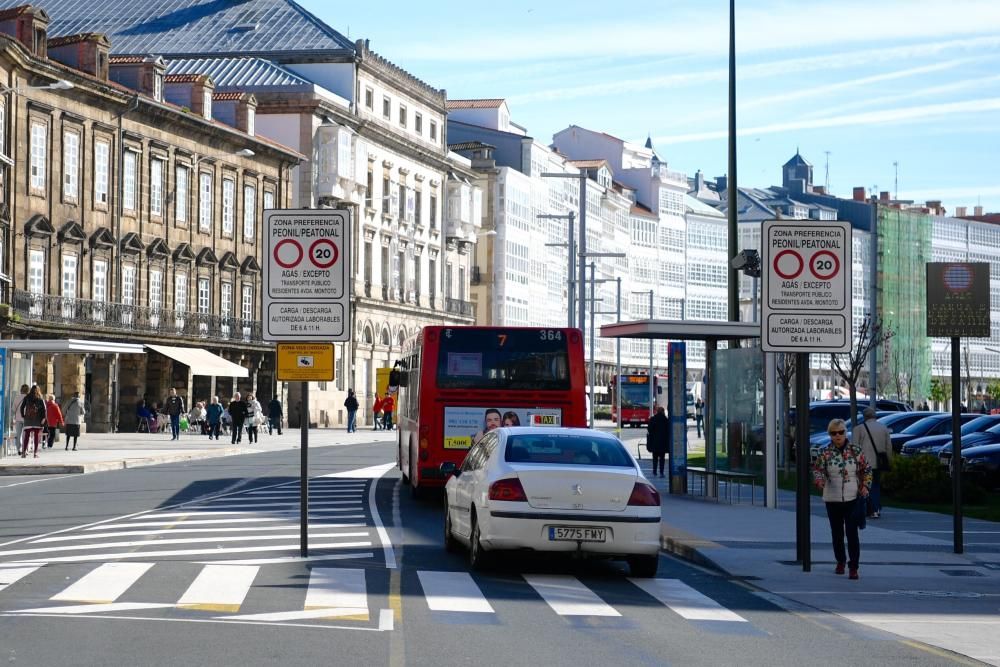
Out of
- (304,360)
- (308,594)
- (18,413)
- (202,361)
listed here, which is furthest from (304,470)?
(202,361)

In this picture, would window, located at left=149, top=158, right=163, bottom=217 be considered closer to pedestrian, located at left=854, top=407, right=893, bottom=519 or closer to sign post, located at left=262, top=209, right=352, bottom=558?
pedestrian, located at left=854, top=407, right=893, bottom=519

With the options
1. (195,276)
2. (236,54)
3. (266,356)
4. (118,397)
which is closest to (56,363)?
(118,397)

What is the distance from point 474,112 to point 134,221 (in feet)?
221

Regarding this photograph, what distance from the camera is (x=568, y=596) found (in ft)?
50.8

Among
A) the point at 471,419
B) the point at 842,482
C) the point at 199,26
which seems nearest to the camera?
the point at 842,482

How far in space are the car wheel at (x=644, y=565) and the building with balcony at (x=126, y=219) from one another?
41.6m

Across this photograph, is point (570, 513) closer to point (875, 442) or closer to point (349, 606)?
point (349, 606)

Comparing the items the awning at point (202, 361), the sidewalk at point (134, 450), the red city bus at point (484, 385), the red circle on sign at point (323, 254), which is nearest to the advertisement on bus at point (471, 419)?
the red city bus at point (484, 385)

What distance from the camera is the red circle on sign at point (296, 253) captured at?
1827cm

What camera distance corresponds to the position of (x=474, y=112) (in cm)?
13500

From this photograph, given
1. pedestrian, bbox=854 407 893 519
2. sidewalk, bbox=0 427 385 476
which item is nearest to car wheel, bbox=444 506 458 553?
pedestrian, bbox=854 407 893 519

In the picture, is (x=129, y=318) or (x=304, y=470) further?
(x=129, y=318)

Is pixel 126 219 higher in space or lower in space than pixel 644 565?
higher

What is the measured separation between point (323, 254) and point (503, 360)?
10.2 meters
